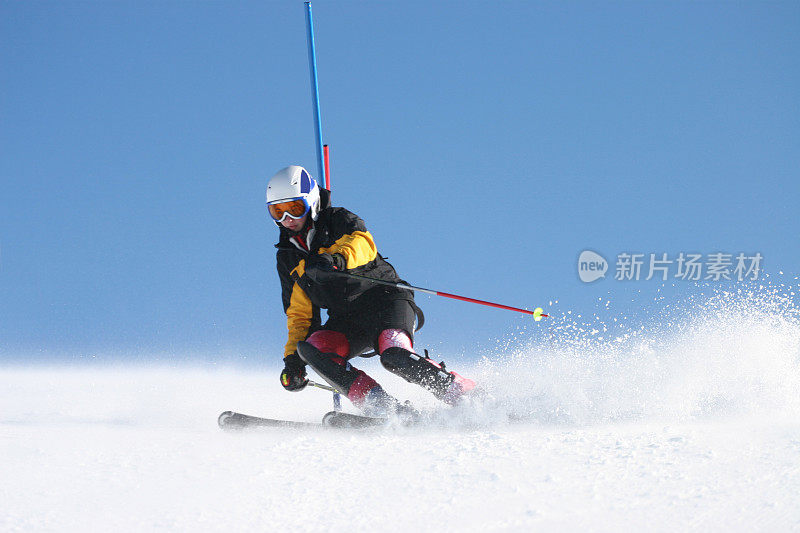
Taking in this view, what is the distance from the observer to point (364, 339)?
→ 4.39 metres

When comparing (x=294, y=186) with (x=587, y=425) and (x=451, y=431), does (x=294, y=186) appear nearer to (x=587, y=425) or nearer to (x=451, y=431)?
(x=451, y=431)

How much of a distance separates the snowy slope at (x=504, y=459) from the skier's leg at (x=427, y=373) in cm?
22

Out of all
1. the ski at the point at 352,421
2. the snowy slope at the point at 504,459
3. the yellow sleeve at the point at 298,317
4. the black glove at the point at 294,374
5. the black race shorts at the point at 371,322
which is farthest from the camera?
the yellow sleeve at the point at 298,317

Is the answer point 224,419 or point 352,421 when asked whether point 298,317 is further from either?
point 352,421

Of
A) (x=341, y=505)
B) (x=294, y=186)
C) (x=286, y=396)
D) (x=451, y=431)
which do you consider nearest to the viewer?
(x=341, y=505)

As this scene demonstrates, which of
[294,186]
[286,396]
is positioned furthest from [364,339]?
[286,396]

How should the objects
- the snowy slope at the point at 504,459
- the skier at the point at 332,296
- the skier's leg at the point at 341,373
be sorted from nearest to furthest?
1. the snowy slope at the point at 504,459
2. the skier's leg at the point at 341,373
3. the skier at the point at 332,296

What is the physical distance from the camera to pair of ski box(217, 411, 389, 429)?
3596 millimetres

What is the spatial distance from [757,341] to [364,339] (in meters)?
2.61

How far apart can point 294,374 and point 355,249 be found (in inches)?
38.3

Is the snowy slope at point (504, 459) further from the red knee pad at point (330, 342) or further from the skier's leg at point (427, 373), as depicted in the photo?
the red knee pad at point (330, 342)

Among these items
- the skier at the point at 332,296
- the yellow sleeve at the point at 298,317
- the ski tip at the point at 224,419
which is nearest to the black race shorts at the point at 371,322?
the skier at the point at 332,296

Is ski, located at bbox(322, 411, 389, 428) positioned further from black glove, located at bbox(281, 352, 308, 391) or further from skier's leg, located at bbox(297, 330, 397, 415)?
black glove, located at bbox(281, 352, 308, 391)

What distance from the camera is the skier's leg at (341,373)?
381 cm
